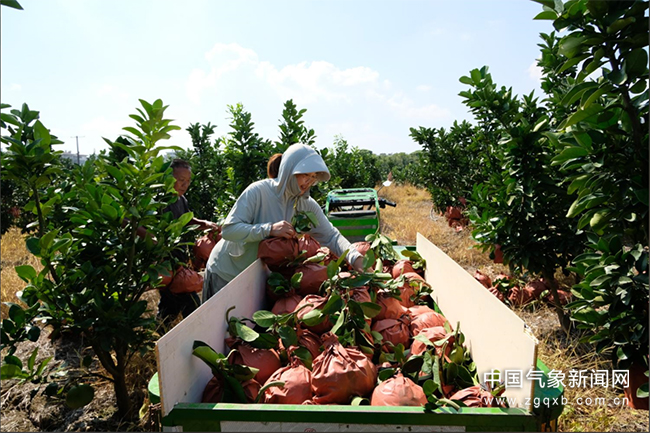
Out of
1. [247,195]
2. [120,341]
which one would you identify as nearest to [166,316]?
[120,341]

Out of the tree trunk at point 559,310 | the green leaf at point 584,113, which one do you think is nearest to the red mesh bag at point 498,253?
the tree trunk at point 559,310

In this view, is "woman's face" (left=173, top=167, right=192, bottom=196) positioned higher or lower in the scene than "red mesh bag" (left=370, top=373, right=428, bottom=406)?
higher

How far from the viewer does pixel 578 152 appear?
2.06m

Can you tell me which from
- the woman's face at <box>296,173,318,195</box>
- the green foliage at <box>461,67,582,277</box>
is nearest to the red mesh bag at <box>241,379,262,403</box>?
the woman's face at <box>296,173,318,195</box>

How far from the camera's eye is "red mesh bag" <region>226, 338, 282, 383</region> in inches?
65.3

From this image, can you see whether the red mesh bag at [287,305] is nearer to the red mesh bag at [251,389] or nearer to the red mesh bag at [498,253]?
the red mesh bag at [251,389]

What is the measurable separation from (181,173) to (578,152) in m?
2.97

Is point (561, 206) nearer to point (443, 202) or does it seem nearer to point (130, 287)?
point (130, 287)

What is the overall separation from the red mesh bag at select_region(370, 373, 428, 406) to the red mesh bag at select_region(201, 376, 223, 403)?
56cm

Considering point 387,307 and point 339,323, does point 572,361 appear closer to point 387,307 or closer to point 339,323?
point 387,307

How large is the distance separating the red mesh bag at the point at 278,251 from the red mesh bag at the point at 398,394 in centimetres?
105

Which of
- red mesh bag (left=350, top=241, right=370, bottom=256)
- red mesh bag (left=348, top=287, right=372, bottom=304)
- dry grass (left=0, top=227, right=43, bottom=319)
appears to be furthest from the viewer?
dry grass (left=0, top=227, right=43, bottom=319)

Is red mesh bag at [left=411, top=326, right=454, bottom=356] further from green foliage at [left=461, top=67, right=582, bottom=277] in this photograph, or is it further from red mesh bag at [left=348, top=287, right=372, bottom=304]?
green foliage at [left=461, top=67, right=582, bottom=277]

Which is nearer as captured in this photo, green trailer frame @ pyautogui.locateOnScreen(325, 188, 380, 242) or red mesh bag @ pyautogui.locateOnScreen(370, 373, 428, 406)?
red mesh bag @ pyautogui.locateOnScreen(370, 373, 428, 406)
